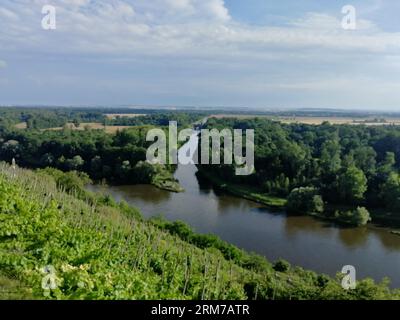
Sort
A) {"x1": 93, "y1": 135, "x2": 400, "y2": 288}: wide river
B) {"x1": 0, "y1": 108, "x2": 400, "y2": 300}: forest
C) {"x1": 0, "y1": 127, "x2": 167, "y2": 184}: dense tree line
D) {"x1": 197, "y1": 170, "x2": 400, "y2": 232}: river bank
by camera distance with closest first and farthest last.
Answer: {"x1": 0, "y1": 108, "x2": 400, "y2": 300}: forest, {"x1": 93, "y1": 135, "x2": 400, "y2": 288}: wide river, {"x1": 197, "y1": 170, "x2": 400, "y2": 232}: river bank, {"x1": 0, "y1": 127, "x2": 167, "y2": 184}: dense tree line

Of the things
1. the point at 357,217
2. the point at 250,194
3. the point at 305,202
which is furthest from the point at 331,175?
the point at 250,194

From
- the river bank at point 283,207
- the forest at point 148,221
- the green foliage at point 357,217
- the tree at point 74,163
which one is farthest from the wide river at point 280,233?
the tree at point 74,163

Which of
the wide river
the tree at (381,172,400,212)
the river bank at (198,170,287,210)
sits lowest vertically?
the wide river

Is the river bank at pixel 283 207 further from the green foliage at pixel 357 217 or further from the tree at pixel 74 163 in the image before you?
the tree at pixel 74 163

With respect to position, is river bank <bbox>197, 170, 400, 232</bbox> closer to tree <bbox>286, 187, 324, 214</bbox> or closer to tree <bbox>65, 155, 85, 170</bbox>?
tree <bbox>286, 187, 324, 214</bbox>

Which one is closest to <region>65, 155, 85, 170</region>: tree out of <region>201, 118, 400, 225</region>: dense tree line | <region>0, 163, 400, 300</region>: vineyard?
<region>201, 118, 400, 225</region>: dense tree line

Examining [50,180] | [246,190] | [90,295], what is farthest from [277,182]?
A: [90,295]

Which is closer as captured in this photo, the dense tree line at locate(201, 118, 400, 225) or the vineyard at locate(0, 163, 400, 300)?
the vineyard at locate(0, 163, 400, 300)

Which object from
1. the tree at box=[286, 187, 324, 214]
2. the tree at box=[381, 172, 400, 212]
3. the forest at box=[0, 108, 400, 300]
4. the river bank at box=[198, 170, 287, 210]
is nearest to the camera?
the forest at box=[0, 108, 400, 300]
